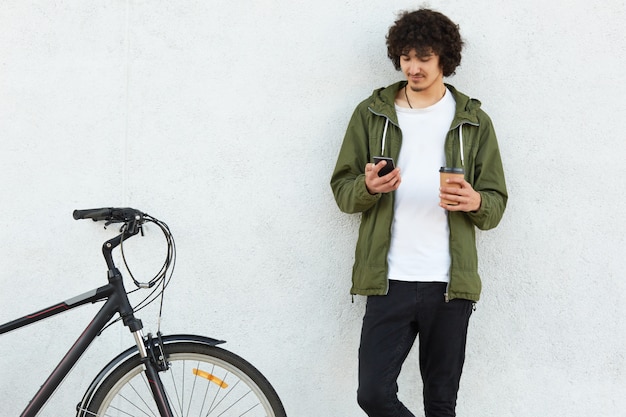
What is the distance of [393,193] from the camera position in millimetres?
3246

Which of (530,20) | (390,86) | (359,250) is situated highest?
(530,20)

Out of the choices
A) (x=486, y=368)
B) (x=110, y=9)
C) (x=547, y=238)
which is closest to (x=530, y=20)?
(x=547, y=238)

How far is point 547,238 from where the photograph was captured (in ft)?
12.0

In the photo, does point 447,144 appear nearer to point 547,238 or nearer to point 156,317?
point 547,238

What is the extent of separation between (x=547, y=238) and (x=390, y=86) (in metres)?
1.06

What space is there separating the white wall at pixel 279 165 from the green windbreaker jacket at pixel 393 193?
317mm

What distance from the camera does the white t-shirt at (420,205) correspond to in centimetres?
319

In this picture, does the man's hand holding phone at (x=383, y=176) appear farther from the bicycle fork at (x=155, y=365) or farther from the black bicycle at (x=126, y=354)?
the bicycle fork at (x=155, y=365)

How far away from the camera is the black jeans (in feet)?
10.3

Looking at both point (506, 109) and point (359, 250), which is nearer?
point (359, 250)

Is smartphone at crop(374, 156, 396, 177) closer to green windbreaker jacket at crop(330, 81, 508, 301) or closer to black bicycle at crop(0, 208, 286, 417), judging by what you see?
green windbreaker jacket at crop(330, 81, 508, 301)

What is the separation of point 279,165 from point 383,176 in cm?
83

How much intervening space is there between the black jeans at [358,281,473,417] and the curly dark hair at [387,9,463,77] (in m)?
0.95

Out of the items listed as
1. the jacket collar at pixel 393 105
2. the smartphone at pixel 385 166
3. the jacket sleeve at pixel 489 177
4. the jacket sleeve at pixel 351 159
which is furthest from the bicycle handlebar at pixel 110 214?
the jacket sleeve at pixel 489 177
